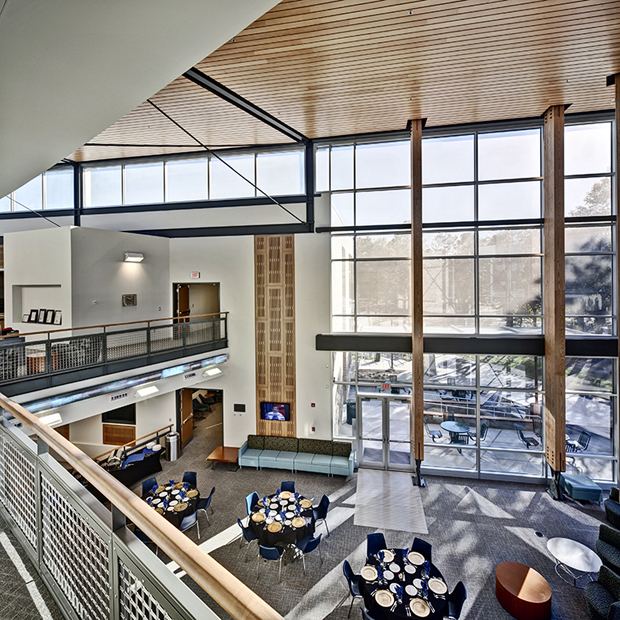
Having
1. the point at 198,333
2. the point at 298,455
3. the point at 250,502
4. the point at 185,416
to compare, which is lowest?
the point at 298,455

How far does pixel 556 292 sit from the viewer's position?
8055 millimetres

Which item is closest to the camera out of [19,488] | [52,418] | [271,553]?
[19,488]

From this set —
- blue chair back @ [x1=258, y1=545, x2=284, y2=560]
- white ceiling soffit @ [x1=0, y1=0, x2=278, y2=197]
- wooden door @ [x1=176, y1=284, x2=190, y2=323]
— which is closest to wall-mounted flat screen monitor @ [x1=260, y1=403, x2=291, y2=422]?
wooden door @ [x1=176, y1=284, x2=190, y2=323]

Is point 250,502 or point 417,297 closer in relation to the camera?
point 250,502

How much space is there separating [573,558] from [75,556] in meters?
7.31

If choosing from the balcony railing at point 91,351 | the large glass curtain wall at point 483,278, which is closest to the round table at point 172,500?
the balcony railing at point 91,351

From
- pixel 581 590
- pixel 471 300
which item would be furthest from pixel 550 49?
pixel 581 590

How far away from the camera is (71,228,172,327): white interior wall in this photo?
8734 mm

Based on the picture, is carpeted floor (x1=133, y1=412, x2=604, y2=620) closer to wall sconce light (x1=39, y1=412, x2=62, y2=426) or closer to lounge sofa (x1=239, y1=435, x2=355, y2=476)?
lounge sofa (x1=239, y1=435, x2=355, y2=476)

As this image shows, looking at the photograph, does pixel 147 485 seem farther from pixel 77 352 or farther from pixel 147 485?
pixel 77 352

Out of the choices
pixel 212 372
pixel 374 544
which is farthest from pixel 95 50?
pixel 212 372

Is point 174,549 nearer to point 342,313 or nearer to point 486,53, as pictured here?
point 486,53

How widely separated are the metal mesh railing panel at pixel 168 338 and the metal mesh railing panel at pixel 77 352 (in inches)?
59.7

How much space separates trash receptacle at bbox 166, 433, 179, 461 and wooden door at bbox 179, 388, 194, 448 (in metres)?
0.81
